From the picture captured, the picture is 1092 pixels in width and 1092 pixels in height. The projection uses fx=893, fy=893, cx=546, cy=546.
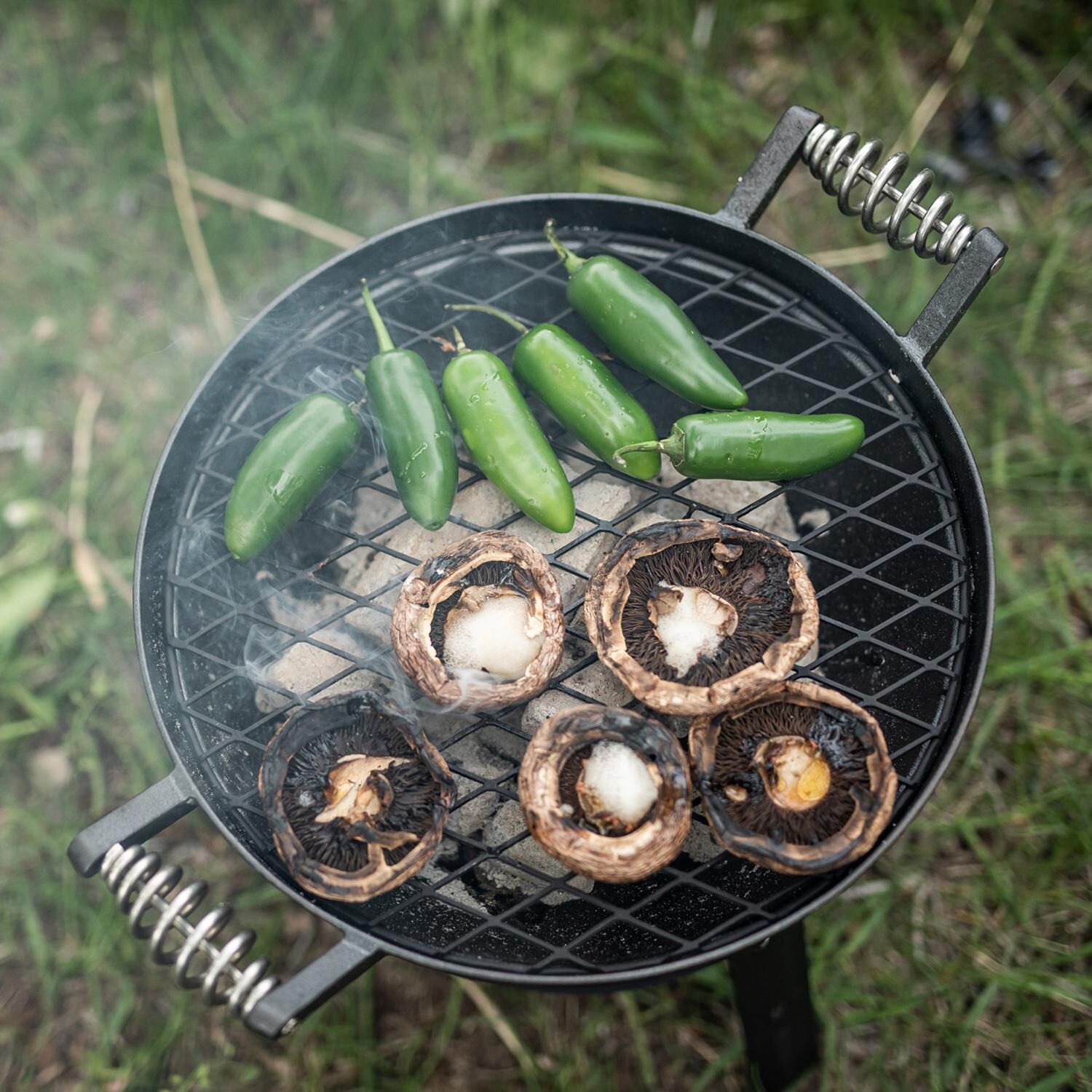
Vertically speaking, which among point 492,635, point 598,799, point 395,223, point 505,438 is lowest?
point 598,799

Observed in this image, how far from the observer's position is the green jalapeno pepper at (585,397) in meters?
2.54

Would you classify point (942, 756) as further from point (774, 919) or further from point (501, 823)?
point (501, 823)

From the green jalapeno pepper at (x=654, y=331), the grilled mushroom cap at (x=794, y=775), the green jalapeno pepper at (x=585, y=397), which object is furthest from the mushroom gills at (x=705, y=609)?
the green jalapeno pepper at (x=654, y=331)

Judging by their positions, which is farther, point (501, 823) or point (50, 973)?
point (50, 973)

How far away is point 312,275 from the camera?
2633mm

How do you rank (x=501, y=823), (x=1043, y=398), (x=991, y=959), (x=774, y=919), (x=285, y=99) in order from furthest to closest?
(x=285, y=99), (x=1043, y=398), (x=991, y=959), (x=501, y=823), (x=774, y=919)

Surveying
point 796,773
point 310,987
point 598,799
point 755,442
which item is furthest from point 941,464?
point 310,987

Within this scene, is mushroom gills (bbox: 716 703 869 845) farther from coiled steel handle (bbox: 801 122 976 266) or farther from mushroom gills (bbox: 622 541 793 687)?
coiled steel handle (bbox: 801 122 976 266)

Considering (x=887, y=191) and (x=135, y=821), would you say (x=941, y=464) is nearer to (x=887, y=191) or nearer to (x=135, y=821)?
(x=887, y=191)

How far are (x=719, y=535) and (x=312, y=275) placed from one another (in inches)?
55.9

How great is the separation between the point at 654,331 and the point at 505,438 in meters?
0.53

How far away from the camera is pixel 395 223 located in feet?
13.5

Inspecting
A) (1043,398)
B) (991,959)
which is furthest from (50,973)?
(1043,398)

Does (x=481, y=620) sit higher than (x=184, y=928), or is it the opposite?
(x=481, y=620)
